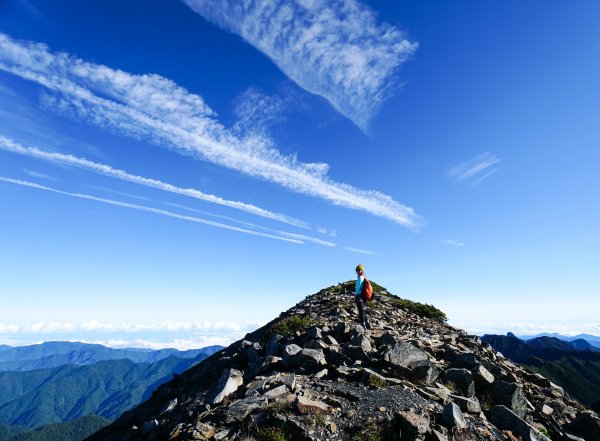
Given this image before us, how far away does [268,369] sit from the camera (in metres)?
15.4

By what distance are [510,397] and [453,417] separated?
413 cm

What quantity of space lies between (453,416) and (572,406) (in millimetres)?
10296

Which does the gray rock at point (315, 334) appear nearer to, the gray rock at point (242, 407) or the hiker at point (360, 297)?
the hiker at point (360, 297)

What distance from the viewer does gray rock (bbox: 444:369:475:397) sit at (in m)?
13.4

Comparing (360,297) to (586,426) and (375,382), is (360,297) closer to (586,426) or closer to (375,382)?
(375,382)

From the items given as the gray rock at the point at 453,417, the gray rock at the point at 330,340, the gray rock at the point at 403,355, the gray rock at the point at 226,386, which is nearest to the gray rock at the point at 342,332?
the gray rock at the point at 330,340

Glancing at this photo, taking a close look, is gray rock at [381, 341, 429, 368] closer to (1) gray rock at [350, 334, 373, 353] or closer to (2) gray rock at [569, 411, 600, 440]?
(1) gray rock at [350, 334, 373, 353]

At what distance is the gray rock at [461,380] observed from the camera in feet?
44.1

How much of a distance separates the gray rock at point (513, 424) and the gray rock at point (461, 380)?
1.44 m

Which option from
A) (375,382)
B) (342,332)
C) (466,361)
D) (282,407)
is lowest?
(282,407)

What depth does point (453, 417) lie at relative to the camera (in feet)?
33.5

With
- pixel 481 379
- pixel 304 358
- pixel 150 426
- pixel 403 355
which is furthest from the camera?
pixel 304 358

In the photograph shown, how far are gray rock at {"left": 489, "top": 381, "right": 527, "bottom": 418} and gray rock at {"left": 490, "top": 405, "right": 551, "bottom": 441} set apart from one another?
1.14 meters

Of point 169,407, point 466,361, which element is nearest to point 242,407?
point 169,407
